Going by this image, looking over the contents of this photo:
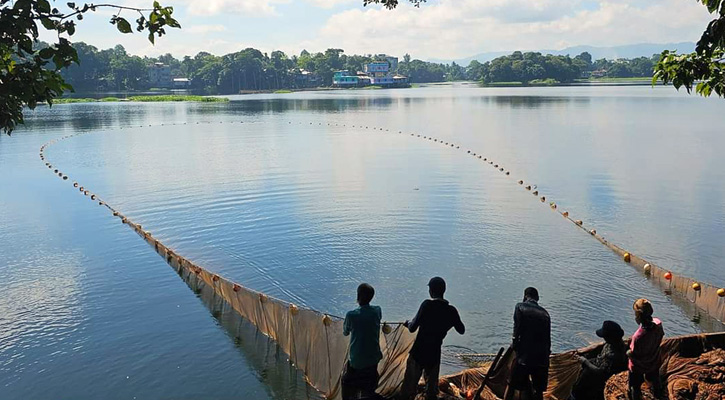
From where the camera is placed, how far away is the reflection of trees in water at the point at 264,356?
12.4 metres

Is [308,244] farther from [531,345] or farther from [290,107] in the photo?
[290,107]

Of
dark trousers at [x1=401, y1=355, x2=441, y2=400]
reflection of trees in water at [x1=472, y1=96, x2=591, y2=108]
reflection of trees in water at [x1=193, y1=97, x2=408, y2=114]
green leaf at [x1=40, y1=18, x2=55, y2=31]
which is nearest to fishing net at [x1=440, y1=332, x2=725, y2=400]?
dark trousers at [x1=401, y1=355, x2=441, y2=400]

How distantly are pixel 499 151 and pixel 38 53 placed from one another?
137 feet

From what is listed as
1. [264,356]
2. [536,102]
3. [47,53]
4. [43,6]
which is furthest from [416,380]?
[536,102]

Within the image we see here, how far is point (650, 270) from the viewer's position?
1852 cm

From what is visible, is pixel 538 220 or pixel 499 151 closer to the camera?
pixel 538 220

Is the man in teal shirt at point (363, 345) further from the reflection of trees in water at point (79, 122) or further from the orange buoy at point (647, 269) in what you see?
the reflection of trees in water at point (79, 122)

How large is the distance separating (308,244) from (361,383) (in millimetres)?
14087

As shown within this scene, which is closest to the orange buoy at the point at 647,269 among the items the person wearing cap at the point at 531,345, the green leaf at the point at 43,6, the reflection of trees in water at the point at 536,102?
the person wearing cap at the point at 531,345

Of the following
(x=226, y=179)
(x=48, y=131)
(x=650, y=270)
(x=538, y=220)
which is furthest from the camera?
(x=48, y=131)

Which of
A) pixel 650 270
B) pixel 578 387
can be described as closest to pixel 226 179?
pixel 650 270

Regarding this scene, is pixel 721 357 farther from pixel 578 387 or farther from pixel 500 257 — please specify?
pixel 500 257

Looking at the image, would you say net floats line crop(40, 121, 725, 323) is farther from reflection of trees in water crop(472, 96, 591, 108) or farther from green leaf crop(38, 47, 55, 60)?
reflection of trees in water crop(472, 96, 591, 108)

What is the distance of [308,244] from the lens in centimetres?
2258
